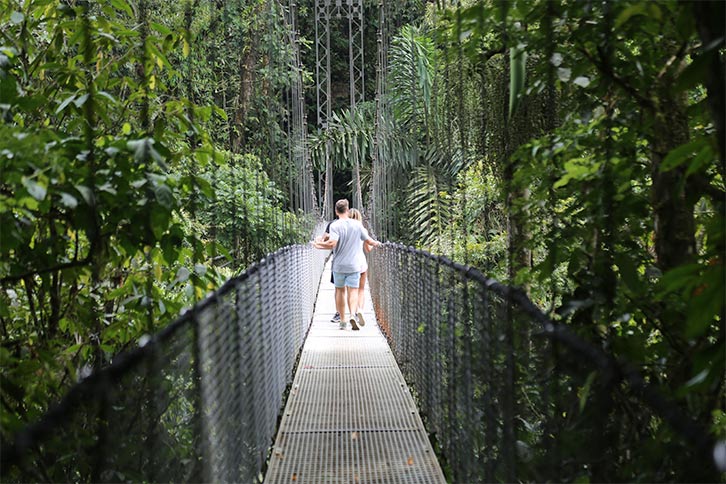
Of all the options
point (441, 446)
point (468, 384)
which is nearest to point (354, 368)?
point (441, 446)

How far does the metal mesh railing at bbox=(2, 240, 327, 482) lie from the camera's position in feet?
3.26

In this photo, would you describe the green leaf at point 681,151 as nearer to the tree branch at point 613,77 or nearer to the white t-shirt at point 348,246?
the tree branch at point 613,77

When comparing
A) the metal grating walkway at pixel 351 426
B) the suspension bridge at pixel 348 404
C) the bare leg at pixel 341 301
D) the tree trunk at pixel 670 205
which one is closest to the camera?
the suspension bridge at pixel 348 404

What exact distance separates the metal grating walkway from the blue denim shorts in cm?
74

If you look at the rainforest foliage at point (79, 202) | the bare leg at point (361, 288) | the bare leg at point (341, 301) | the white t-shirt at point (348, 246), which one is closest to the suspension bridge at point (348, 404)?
the rainforest foliage at point (79, 202)

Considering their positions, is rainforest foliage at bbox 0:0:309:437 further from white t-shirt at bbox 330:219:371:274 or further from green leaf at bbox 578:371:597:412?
white t-shirt at bbox 330:219:371:274

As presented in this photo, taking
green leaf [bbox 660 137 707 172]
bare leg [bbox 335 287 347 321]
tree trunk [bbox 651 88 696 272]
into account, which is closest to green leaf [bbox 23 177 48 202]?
green leaf [bbox 660 137 707 172]

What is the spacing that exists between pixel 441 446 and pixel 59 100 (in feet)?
5.28

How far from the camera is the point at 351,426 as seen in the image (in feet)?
10.3

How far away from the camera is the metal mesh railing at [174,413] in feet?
3.26

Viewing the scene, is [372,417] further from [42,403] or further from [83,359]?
[42,403]

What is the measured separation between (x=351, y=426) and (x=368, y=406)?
0.31 m

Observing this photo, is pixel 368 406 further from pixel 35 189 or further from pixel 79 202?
pixel 35 189

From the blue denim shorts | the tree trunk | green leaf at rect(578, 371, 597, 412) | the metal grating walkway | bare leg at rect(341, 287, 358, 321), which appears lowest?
the metal grating walkway
